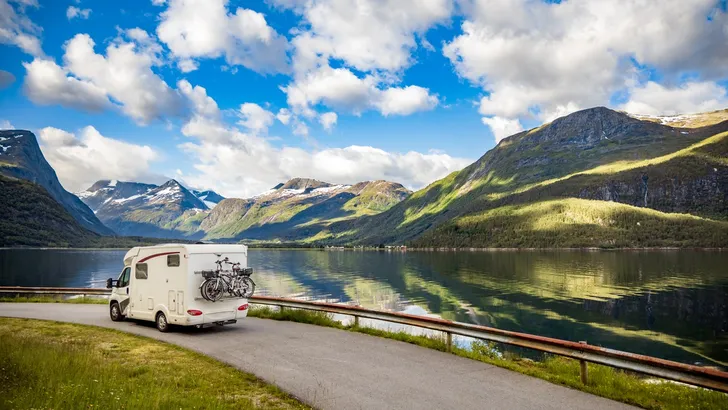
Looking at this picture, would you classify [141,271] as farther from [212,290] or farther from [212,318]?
[212,318]

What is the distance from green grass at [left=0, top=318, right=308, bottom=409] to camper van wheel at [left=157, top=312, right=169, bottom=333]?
406 cm

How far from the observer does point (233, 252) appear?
2298 cm

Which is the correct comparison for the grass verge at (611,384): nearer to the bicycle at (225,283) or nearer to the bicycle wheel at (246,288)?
the bicycle wheel at (246,288)

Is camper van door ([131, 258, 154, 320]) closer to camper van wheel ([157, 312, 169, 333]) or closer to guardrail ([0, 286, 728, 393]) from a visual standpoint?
camper van wheel ([157, 312, 169, 333])

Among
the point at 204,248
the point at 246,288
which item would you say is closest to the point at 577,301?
the point at 246,288

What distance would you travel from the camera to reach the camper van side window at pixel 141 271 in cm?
2341

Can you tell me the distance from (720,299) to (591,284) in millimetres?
22647

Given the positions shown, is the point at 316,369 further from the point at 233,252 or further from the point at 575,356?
the point at 233,252

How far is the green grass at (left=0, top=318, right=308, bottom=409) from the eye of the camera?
29.6ft

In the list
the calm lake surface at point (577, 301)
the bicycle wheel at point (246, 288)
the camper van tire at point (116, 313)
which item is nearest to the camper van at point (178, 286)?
the bicycle wheel at point (246, 288)

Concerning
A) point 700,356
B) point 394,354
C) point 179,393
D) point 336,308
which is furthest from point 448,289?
point 179,393

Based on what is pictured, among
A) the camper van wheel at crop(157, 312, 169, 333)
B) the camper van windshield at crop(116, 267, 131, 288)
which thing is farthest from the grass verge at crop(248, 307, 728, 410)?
the camper van windshield at crop(116, 267, 131, 288)

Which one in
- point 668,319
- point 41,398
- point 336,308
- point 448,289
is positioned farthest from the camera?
point 448,289

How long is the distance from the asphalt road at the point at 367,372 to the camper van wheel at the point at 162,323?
37cm
